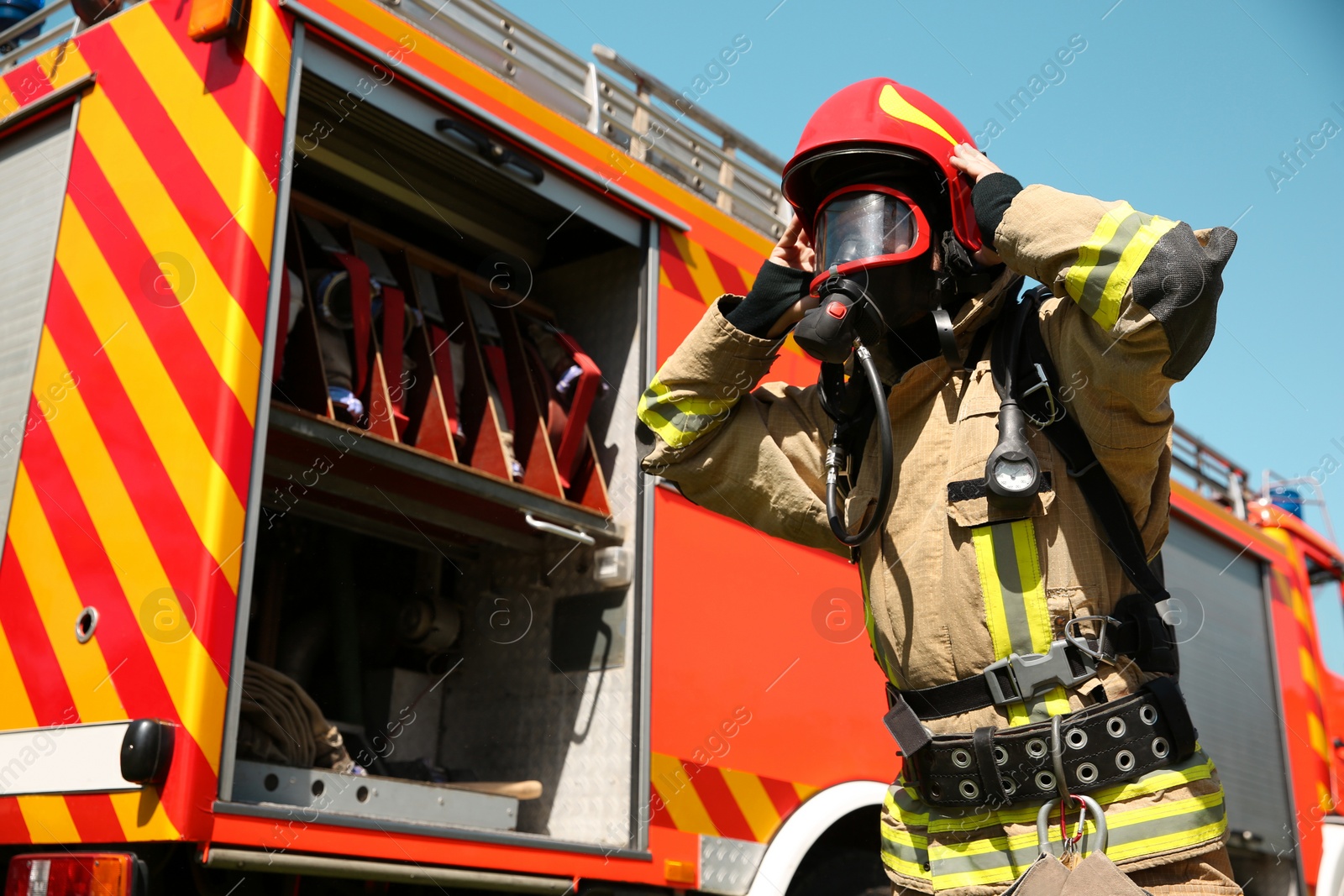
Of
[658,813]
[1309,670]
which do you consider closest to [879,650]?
[658,813]

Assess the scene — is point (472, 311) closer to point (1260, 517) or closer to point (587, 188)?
point (587, 188)

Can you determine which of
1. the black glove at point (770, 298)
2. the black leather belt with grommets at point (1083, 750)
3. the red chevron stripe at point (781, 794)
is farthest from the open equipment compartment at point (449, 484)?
the black leather belt with grommets at point (1083, 750)

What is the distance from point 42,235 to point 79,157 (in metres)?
0.21

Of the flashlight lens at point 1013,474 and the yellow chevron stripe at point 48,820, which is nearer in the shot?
the flashlight lens at point 1013,474

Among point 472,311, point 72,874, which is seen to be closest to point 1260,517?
point 472,311

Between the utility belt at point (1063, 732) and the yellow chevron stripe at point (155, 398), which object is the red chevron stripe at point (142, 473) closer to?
the yellow chevron stripe at point (155, 398)

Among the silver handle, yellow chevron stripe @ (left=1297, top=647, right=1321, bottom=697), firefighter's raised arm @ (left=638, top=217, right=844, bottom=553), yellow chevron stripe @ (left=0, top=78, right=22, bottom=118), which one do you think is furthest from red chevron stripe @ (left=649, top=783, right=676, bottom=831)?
yellow chevron stripe @ (left=1297, top=647, right=1321, bottom=697)

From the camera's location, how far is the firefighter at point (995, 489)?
167cm

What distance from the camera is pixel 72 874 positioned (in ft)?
7.38

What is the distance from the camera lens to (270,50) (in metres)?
2.63

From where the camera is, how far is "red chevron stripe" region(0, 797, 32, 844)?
7.82ft

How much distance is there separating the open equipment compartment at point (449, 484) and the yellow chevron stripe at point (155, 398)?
0.77ft

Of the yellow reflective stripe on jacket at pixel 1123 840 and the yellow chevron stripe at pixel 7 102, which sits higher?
the yellow chevron stripe at pixel 7 102

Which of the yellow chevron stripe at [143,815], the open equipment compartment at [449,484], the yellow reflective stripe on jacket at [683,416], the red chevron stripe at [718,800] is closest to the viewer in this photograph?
the yellow chevron stripe at [143,815]
